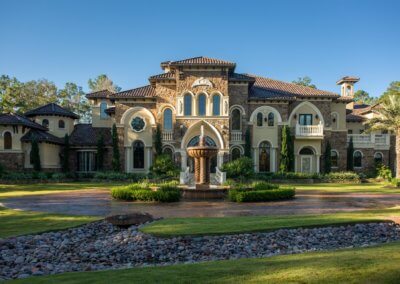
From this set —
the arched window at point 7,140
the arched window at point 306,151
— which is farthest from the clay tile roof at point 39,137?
the arched window at point 306,151

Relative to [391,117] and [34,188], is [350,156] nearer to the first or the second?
[391,117]

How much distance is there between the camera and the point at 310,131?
125ft

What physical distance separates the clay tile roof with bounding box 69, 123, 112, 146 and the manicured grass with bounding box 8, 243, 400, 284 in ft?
110

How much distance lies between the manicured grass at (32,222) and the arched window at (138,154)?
22.7 meters

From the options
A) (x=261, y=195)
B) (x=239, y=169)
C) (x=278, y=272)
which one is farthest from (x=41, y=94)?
(x=278, y=272)

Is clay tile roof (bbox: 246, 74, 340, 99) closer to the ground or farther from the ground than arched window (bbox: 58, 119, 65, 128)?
farther from the ground

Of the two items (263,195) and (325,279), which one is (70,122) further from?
(325,279)

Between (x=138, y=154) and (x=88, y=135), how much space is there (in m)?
6.68

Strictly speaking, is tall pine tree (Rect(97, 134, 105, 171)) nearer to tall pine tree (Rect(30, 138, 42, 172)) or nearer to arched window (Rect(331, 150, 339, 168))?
tall pine tree (Rect(30, 138, 42, 172))

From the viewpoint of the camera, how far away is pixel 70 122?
41688mm

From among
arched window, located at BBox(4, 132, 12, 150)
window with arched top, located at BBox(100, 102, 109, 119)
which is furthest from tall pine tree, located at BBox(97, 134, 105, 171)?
arched window, located at BBox(4, 132, 12, 150)

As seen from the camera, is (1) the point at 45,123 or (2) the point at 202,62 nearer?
(2) the point at 202,62

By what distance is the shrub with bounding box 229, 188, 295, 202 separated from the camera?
19.1m

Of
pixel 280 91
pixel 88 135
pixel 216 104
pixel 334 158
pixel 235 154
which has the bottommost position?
pixel 334 158
